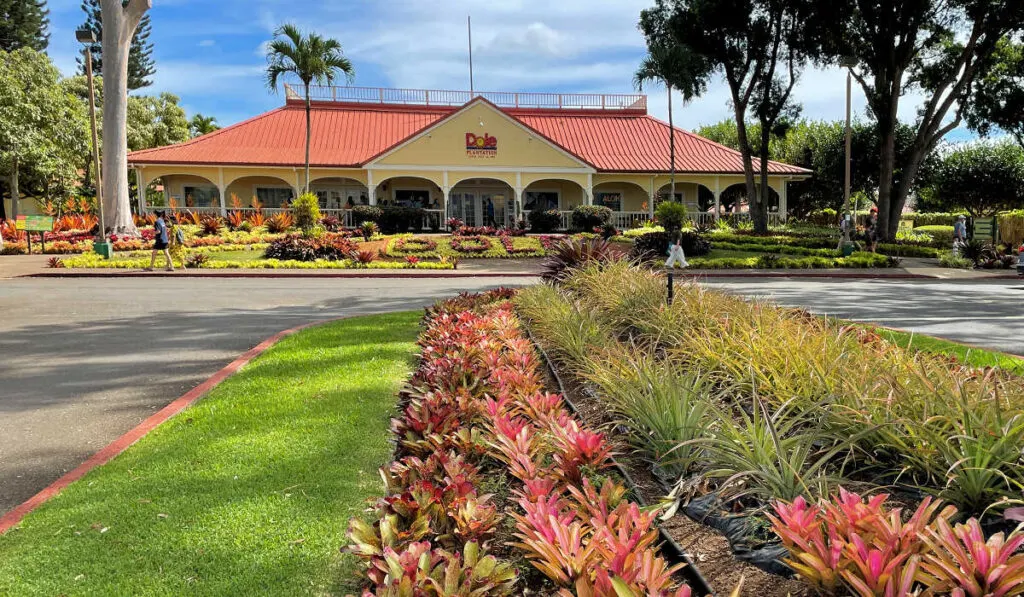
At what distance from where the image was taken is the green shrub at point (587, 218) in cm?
3164

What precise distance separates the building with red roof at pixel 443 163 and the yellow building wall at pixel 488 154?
0.05 metres

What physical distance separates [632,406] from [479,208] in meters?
34.0

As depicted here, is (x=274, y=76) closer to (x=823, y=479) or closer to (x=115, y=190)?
(x=115, y=190)

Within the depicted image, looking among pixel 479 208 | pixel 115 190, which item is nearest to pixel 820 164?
pixel 479 208

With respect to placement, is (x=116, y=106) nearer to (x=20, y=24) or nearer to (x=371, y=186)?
(x=371, y=186)

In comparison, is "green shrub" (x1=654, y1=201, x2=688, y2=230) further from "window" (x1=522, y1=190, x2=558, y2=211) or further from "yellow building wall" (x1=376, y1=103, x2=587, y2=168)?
"window" (x1=522, y1=190, x2=558, y2=211)

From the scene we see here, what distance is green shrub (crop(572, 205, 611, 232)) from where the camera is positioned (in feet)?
104

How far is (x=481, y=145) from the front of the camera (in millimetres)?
34219

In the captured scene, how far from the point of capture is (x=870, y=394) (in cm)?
353

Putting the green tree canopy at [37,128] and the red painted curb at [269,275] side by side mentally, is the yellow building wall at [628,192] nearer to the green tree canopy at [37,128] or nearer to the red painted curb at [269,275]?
the red painted curb at [269,275]

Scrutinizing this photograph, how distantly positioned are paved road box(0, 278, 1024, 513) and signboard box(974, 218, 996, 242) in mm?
13453

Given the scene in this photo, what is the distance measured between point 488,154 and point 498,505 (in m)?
32.3

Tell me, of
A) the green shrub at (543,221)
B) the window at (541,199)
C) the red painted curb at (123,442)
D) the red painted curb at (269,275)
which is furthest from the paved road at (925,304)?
the window at (541,199)

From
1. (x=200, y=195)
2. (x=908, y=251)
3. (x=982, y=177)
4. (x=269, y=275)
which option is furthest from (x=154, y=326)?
(x=982, y=177)
